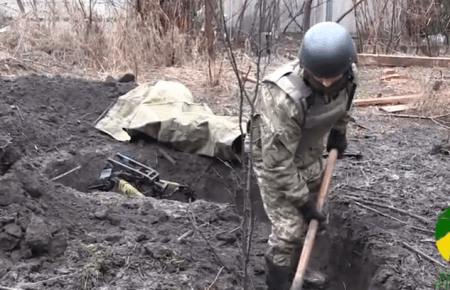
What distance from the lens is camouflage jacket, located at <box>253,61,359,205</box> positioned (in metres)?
3.36

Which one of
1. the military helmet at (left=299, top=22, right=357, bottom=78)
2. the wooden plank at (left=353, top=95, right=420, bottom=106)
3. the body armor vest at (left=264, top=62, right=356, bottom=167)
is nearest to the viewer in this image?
the military helmet at (left=299, top=22, right=357, bottom=78)

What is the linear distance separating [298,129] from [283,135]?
11 cm

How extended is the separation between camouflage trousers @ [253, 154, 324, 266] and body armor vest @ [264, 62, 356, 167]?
0.47 ft

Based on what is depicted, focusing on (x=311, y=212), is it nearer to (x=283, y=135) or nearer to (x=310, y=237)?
→ (x=310, y=237)

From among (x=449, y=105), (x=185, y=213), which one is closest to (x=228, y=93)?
(x=449, y=105)

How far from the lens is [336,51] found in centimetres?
317

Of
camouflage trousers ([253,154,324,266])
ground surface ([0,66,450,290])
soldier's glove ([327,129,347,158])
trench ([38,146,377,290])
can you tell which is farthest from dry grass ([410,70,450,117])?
camouflage trousers ([253,154,324,266])

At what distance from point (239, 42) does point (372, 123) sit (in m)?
4.31

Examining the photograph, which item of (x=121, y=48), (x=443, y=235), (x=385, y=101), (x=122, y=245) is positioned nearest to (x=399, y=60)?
(x=385, y=101)

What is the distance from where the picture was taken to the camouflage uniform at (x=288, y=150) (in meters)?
3.37

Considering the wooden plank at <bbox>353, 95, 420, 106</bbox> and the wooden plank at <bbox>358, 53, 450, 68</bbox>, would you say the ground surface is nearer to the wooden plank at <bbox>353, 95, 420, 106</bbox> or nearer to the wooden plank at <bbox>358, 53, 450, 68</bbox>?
the wooden plank at <bbox>353, 95, 420, 106</bbox>

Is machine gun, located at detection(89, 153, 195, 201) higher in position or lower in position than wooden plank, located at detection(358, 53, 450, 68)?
lower

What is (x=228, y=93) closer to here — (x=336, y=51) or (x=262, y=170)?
(x=262, y=170)

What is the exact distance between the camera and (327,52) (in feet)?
10.3
